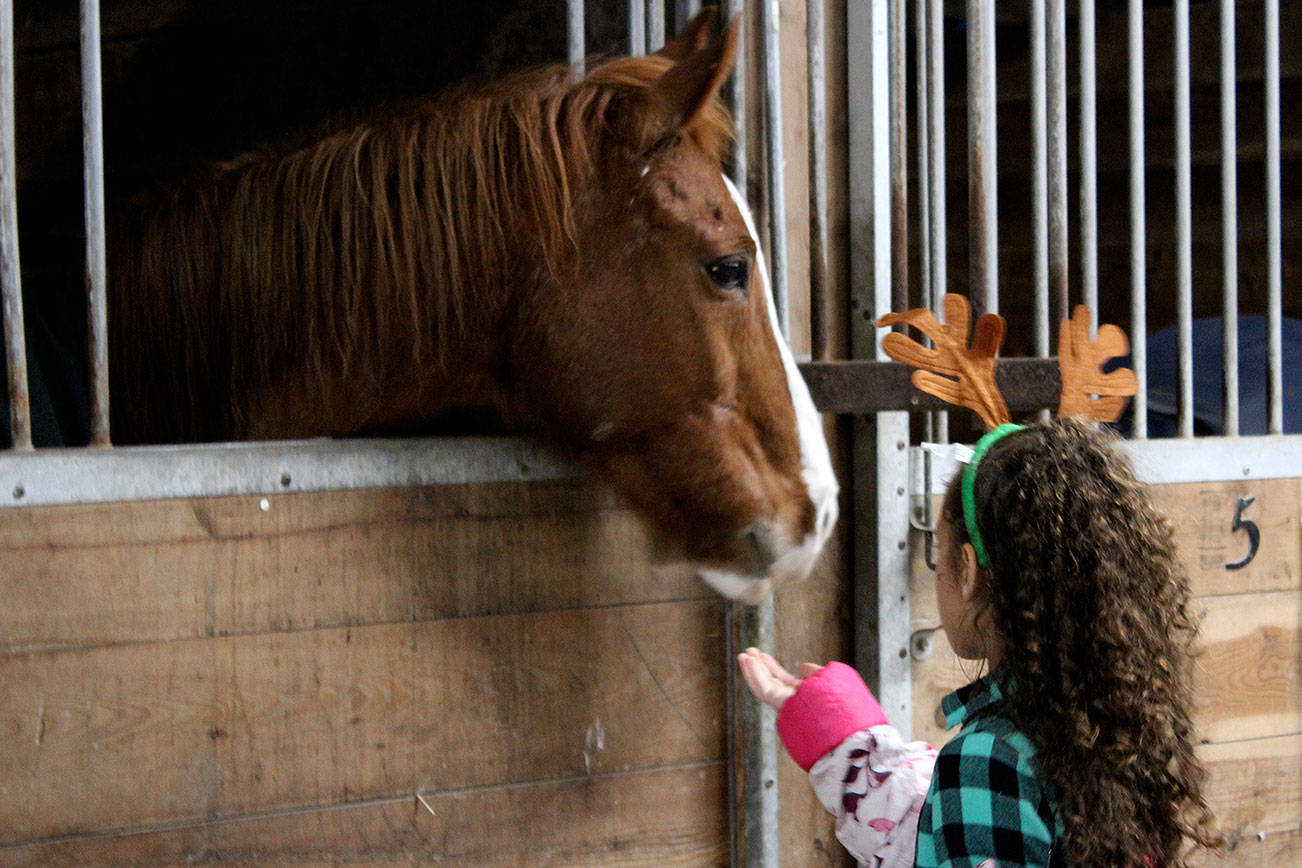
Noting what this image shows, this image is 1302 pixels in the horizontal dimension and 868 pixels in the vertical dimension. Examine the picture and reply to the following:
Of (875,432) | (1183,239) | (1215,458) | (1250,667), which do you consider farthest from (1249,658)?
(875,432)

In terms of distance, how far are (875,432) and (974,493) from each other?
1.66 ft

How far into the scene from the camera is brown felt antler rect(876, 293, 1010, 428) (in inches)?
44.2

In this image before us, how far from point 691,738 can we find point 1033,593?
24.2 inches

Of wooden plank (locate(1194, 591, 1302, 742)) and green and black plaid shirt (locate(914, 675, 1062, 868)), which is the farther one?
wooden plank (locate(1194, 591, 1302, 742))

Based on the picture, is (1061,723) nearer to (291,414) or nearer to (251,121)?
(291,414)

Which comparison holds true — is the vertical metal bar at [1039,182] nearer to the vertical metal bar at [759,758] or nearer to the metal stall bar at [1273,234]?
the metal stall bar at [1273,234]

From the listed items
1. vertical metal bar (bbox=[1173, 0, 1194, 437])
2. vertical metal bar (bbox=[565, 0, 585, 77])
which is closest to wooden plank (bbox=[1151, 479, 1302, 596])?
vertical metal bar (bbox=[1173, 0, 1194, 437])

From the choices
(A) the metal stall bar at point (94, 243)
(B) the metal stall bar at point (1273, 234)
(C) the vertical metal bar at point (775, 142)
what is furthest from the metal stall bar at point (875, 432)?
(A) the metal stall bar at point (94, 243)

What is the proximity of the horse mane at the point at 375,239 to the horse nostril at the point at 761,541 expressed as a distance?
0.36m

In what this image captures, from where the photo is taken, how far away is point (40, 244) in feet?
7.33

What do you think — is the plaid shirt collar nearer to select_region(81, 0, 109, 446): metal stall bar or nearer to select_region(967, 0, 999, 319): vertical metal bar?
select_region(967, 0, 999, 319): vertical metal bar

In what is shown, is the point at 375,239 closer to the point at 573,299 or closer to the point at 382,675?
the point at 573,299

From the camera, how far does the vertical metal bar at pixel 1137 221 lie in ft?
5.44

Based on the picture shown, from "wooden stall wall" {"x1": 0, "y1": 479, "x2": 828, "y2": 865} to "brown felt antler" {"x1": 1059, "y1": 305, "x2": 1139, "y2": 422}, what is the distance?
0.49 metres
